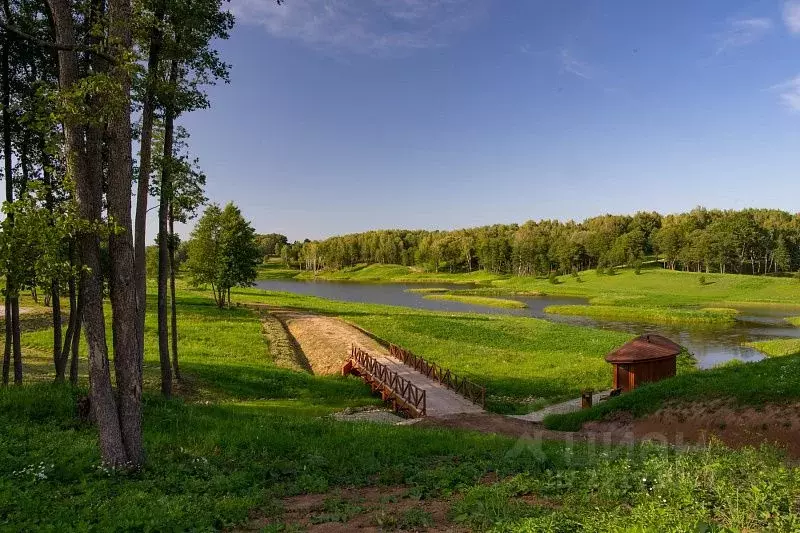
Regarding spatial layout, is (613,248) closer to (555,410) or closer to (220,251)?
(220,251)

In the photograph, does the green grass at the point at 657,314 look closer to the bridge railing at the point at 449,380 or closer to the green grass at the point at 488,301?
the green grass at the point at 488,301

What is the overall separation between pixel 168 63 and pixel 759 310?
251ft

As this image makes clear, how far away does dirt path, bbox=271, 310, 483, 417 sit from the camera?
2130 centimetres

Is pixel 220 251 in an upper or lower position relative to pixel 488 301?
upper

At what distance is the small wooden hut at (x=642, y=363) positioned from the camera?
22.2 metres

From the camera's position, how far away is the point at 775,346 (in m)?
38.7

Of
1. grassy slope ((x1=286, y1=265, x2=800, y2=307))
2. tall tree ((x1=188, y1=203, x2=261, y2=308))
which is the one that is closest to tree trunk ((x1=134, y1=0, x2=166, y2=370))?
tall tree ((x1=188, y1=203, x2=261, y2=308))

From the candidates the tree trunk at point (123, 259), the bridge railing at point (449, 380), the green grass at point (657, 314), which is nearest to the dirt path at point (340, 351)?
the bridge railing at point (449, 380)

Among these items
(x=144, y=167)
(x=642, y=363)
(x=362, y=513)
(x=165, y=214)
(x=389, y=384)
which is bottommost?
(x=389, y=384)

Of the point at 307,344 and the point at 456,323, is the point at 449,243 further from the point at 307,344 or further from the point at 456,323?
the point at 307,344

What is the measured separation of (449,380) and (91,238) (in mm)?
18969

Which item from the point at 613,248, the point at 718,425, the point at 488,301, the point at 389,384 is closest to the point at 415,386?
the point at 389,384

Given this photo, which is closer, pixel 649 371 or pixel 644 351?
pixel 649 371

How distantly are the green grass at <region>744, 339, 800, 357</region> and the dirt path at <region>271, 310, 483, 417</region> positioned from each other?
94.7ft
